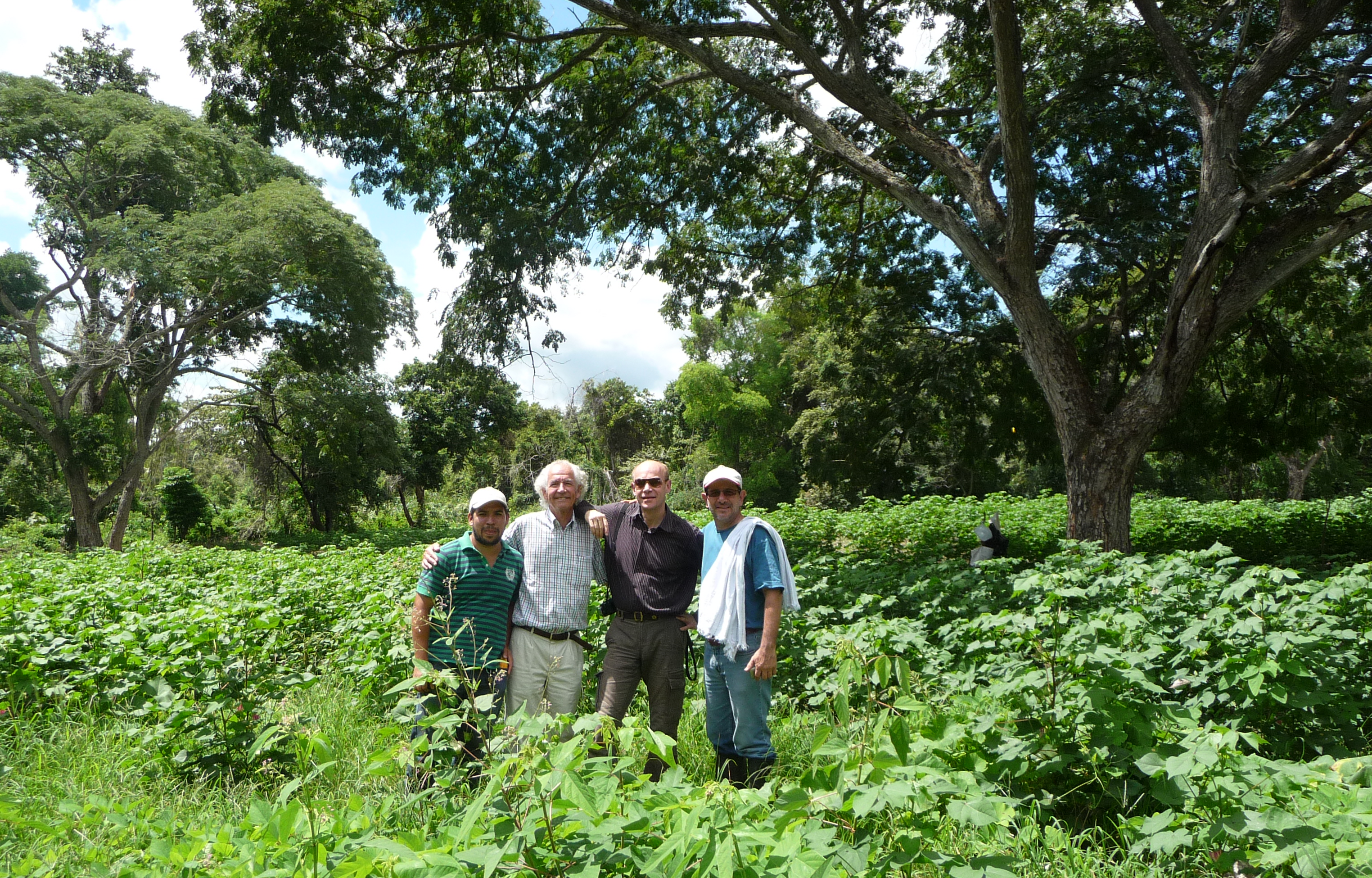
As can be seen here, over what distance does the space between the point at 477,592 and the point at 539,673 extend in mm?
478

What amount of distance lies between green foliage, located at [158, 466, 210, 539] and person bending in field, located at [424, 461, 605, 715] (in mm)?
24993

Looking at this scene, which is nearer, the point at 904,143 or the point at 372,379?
the point at 904,143

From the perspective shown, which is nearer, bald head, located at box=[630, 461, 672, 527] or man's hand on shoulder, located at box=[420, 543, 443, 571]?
man's hand on shoulder, located at box=[420, 543, 443, 571]

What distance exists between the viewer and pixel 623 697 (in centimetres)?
391

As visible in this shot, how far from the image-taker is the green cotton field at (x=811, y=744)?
180cm

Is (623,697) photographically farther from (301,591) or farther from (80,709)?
(301,591)

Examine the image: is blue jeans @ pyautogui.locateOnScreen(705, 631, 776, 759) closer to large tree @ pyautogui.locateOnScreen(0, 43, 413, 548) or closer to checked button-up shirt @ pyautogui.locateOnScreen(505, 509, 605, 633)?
checked button-up shirt @ pyautogui.locateOnScreen(505, 509, 605, 633)

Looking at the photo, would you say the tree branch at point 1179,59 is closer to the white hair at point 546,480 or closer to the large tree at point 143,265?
the white hair at point 546,480

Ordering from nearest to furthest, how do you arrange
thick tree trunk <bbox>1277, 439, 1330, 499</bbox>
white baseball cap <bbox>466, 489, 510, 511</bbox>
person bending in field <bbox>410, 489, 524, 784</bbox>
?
1. person bending in field <bbox>410, 489, 524, 784</bbox>
2. white baseball cap <bbox>466, 489, 510, 511</bbox>
3. thick tree trunk <bbox>1277, 439, 1330, 499</bbox>

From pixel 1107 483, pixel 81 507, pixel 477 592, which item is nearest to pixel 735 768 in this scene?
pixel 477 592

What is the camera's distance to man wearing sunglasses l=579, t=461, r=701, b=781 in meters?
3.90

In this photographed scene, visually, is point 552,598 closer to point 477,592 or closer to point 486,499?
point 477,592

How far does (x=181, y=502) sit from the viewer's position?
24688mm

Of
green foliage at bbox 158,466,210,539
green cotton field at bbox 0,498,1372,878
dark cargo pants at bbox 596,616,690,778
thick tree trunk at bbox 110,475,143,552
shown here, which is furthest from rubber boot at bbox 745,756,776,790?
green foliage at bbox 158,466,210,539
